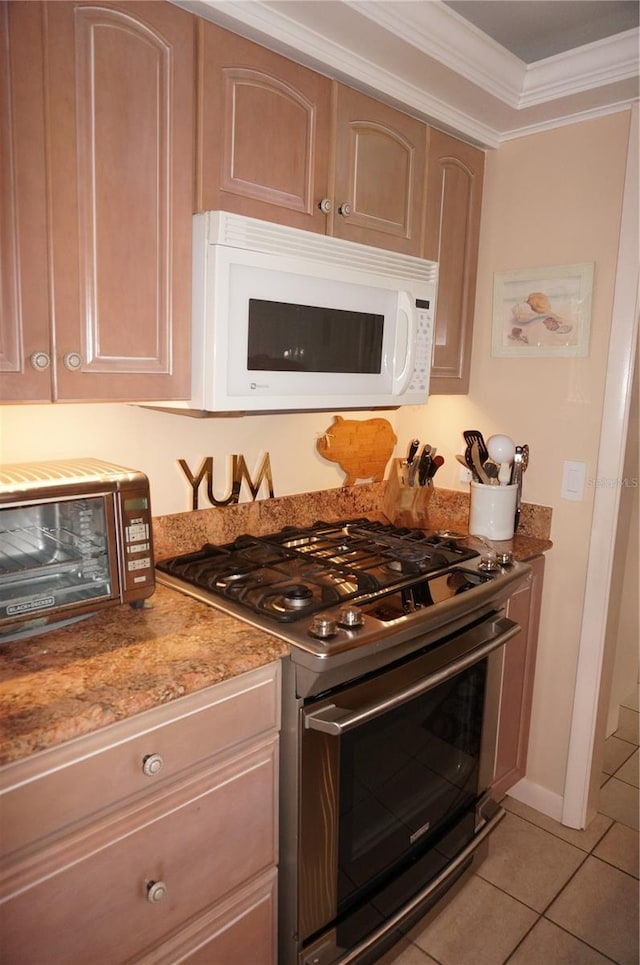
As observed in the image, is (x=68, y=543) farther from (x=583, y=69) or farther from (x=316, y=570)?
(x=583, y=69)

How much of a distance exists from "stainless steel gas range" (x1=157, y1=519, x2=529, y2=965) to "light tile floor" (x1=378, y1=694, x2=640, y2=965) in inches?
3.6

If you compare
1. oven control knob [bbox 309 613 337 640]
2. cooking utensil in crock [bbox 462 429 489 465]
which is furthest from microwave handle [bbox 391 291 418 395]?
oven control knob [bbox 309 613 337 640]

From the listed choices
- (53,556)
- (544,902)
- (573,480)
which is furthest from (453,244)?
(544,902)

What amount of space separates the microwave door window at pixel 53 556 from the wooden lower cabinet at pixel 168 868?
0.29 metres

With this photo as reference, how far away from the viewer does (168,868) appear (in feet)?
3.64

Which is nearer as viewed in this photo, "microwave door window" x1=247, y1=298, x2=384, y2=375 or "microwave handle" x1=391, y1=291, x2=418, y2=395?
"microwave door window" x1=247, y1=298, x2=384, y2=375

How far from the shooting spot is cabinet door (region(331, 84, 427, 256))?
1604 millimetres

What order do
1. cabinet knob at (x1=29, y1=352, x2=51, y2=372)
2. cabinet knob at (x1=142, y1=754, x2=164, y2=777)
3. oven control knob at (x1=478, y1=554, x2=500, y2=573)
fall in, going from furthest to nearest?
oven control knob at (x1=478, y1=554, x2=500, y2=573) < cabinet knob at (x1=29, y1=352, x2=51, y2=372) < cabinet knob at (x1=142, y1=754, x2=164, y2=777)

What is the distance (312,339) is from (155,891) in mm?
1176

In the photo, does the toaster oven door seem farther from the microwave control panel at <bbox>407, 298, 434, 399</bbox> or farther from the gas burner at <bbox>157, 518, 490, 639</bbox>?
the microwave control panel at <bbox>407, 298, 434, 399</bbox>

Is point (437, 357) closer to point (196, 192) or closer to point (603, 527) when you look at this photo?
point (603, 527)

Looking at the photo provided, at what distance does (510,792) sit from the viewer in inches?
87.8

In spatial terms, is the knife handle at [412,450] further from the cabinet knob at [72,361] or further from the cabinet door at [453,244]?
the cabinet knob at [72,361]

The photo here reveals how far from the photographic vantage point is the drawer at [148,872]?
944mm
